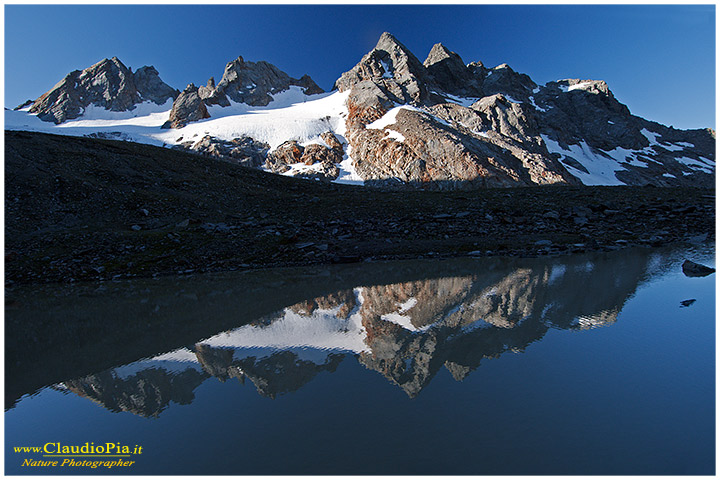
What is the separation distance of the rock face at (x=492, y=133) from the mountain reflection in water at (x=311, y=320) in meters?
57.4

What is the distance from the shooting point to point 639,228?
772 inches

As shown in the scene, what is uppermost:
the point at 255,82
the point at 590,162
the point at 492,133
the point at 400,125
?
the point at 255,82

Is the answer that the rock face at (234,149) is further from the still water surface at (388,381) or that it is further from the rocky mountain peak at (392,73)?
the still water surface at (388,381)

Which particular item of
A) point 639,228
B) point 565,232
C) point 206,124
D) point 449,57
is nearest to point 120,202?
point 565,232

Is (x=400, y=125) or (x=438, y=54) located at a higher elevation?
(x=438, y=54)

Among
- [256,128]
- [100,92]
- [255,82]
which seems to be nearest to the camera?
[256,128]

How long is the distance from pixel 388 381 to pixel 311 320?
4.03 meters

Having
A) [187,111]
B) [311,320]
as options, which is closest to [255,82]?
[187,111]

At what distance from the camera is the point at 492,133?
90750mm

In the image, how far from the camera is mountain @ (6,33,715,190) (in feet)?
250

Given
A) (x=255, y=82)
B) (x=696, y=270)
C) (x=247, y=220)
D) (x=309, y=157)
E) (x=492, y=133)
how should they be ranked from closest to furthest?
(x=696, y=270)
(x=247, y=220)
(x=309, y=157)
(x=492, y=133)
(x=255, y=82)

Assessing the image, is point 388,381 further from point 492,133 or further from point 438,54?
point 438,54

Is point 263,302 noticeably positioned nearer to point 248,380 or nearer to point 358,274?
point 358,274

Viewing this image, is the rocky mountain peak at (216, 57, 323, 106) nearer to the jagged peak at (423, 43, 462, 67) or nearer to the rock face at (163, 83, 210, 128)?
the rock face at (163, 83, 210, 128)
